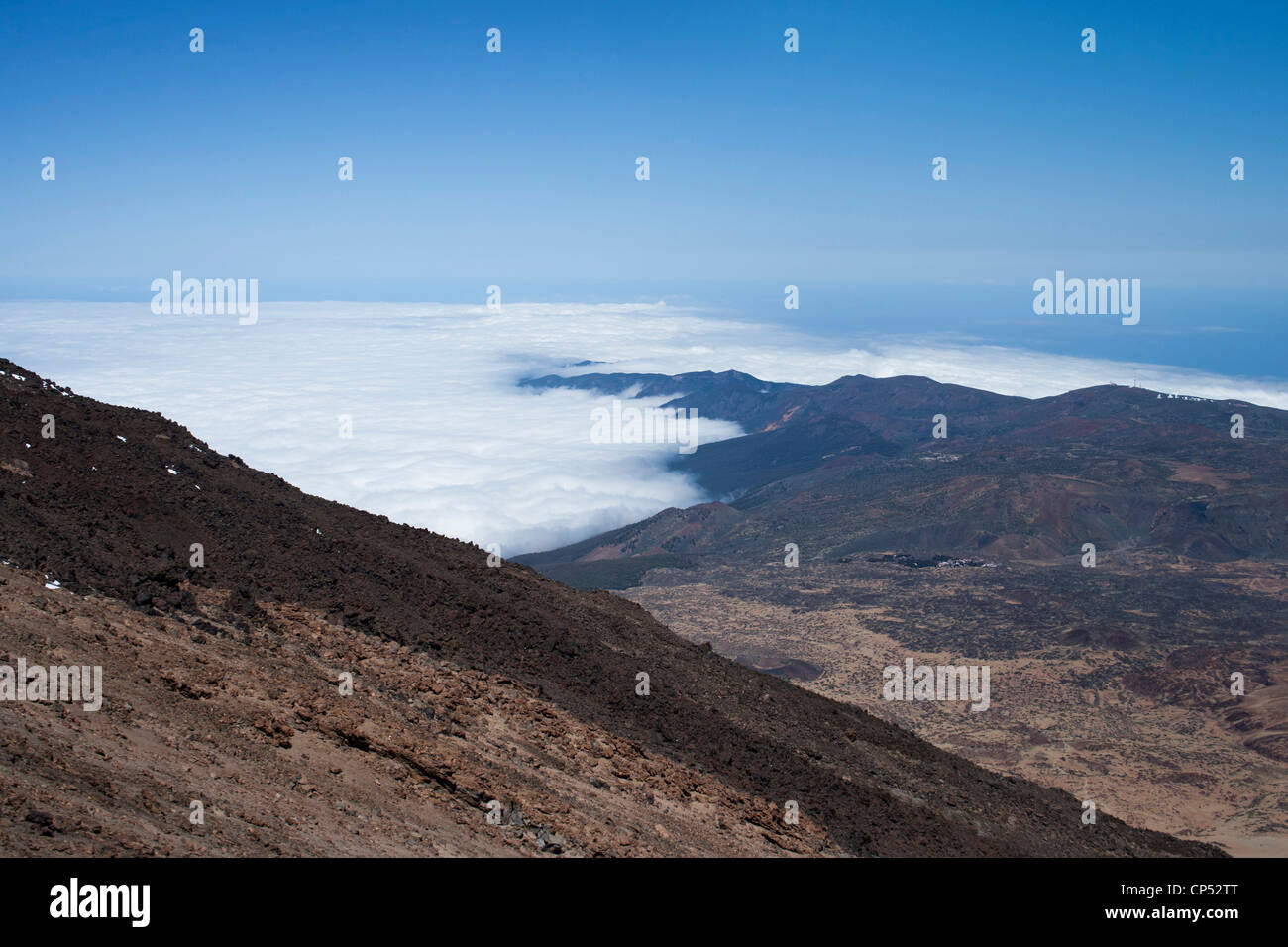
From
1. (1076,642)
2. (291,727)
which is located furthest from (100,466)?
(1076,642)

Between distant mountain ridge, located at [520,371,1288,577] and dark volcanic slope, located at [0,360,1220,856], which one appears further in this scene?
distant mountain ridge, located at [520,371,1288,577]

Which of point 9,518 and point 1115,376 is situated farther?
point 1115,376

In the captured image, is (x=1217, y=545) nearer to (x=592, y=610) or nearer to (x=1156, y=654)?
(x=1156, y=654)

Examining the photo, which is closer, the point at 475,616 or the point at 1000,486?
the point at 475,616

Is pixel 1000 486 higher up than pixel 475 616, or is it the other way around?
pixel 475 616

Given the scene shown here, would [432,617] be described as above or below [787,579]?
above

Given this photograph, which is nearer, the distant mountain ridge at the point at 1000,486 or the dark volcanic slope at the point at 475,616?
the dark volcanic slope at the point at 475,616

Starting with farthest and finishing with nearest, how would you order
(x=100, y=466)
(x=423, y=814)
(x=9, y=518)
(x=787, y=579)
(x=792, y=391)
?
(x=792, y=391), (x=787, y=579), (x=100, y=466), (x=9, y=518), (x=423, y=814)
